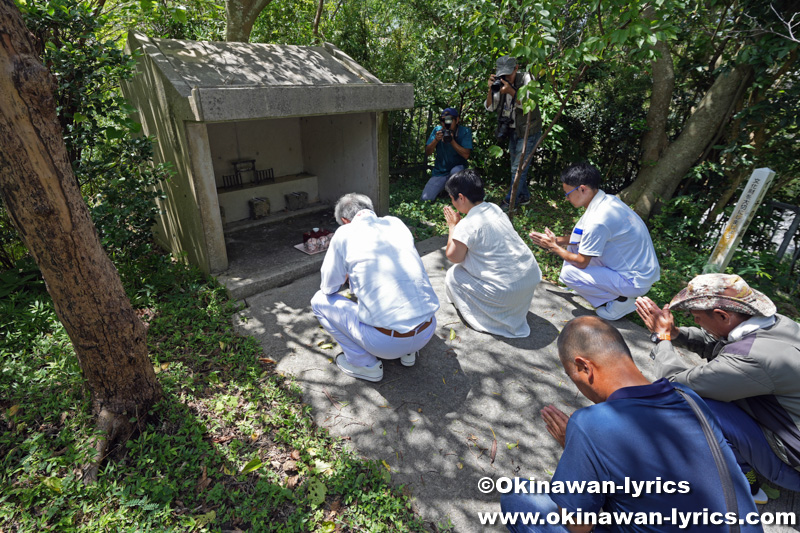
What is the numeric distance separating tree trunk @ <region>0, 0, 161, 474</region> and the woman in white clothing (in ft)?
8.86

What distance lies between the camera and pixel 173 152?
452cm

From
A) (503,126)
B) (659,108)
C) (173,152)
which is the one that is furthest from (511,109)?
(173,152)

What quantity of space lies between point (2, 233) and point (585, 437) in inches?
221

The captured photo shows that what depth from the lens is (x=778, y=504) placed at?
2.53 m

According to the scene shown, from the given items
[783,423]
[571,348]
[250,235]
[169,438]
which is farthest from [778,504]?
[250,235]

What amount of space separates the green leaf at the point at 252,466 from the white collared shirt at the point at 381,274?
117cm

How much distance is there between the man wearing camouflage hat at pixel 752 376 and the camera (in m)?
2.17

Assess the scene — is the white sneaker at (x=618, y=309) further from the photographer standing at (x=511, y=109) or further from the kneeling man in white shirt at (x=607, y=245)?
the photographer standing at (x=511, y=109)

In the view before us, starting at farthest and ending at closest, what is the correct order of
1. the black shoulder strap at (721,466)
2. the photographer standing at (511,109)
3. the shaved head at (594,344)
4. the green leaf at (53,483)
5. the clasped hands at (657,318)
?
the photographer standing at (511,109), the clasped hands at (657,318), the green leaf at (53,483), the shaved head at (594,344), the black shoulder strap at (721,466)

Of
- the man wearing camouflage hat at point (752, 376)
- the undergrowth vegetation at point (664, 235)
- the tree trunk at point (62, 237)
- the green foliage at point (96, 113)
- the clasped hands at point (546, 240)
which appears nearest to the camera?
the tree trunk at point (62, 237)

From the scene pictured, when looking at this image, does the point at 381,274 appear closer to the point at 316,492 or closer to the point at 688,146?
the point at 316,492

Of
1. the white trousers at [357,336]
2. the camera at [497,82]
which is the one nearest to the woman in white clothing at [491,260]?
the white trousers at [357,336]

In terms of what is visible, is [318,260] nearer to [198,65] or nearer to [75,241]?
[198,65]

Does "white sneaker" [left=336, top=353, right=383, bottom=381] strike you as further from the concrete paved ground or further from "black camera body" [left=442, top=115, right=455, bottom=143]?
"black camera body" [left=442, top=115, right=455, bottom=143]
